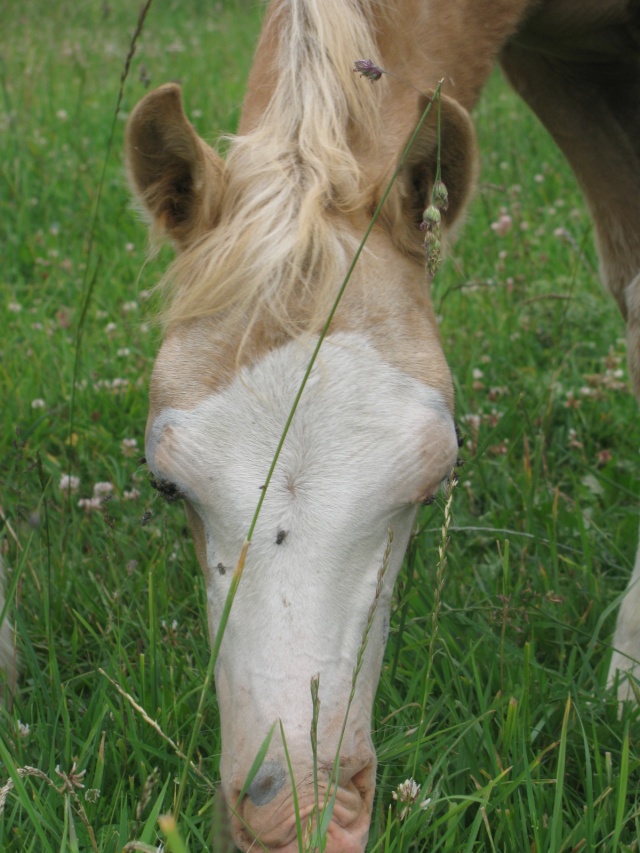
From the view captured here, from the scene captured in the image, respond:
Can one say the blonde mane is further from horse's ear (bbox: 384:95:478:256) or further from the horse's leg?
the horse's leg

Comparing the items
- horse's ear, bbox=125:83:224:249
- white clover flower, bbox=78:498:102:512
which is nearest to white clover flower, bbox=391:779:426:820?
horse's ear, bbox=125:83:224:249

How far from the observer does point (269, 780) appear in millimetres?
1678

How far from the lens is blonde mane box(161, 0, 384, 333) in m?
1.96

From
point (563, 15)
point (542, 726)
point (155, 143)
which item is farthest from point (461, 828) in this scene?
point (563, 15)

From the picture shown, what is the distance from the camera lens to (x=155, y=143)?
6.98 feet

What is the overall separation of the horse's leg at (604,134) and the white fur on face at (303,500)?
1.66m

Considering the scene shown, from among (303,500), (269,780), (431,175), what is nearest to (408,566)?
(303,500)

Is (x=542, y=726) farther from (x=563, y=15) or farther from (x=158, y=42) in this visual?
(x=158, y=42)

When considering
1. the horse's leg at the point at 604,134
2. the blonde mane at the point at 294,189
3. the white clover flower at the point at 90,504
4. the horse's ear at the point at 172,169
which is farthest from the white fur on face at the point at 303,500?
the horse's leg at the point at 604,134

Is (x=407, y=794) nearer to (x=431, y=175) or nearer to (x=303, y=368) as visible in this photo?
(x=303, y=368)

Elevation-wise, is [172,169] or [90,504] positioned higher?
[172,169]

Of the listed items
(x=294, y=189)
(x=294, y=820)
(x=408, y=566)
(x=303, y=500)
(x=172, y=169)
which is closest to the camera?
(x=294, y=820)

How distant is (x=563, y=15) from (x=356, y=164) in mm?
1215

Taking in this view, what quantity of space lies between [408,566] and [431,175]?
0.90 m
